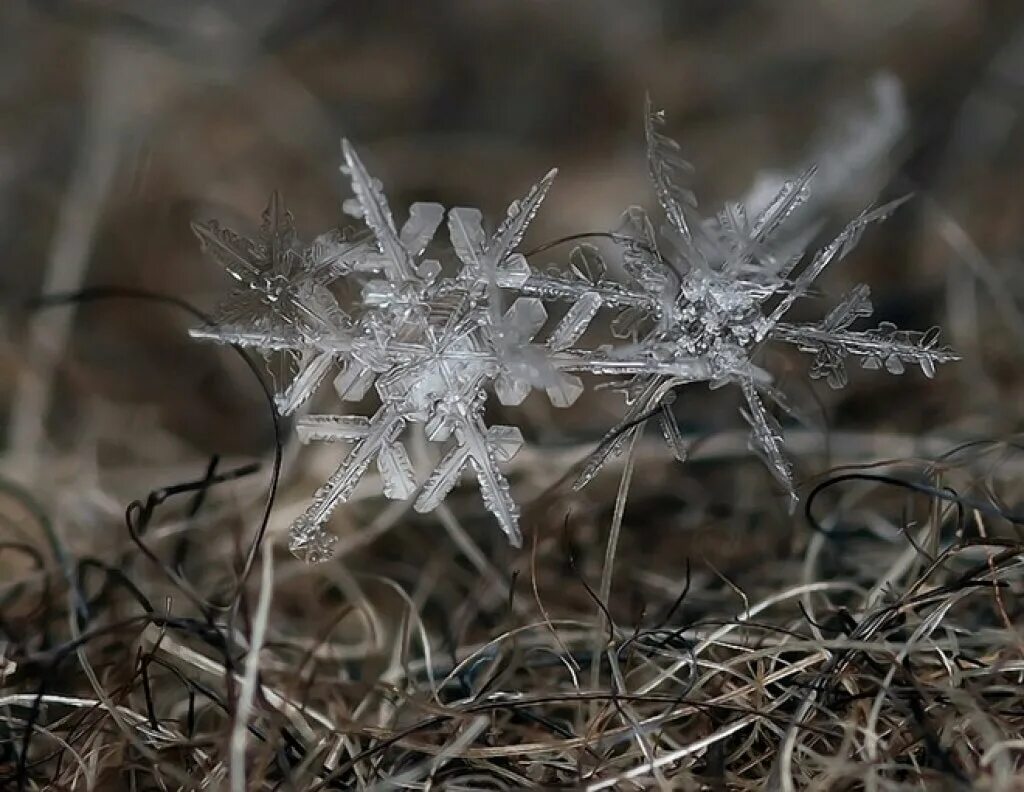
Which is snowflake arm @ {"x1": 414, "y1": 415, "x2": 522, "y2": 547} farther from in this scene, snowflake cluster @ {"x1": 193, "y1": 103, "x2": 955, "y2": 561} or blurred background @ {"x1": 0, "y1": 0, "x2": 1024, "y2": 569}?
blurred background @ {"x1": 0, "y1": 0, "x2": 1024, "y2": 569}

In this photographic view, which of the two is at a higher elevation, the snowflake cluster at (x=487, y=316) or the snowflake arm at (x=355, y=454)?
the snowflake cluster at (x=487, y=316)

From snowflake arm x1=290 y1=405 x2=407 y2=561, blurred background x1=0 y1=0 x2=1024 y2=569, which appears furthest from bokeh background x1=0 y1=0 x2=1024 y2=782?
snowflake arm x1=290 y1=405 x2=407 y2=561

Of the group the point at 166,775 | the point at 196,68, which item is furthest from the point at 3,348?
the point at 166,775

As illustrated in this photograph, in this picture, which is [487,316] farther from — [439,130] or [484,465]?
[439,130]

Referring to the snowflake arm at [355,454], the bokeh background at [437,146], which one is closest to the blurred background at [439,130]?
the bokeh background at [437,146]

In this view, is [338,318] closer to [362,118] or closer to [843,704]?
[843,704]

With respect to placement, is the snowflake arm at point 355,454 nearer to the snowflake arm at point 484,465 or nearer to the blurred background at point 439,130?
the snowflake arm at point 484,465
